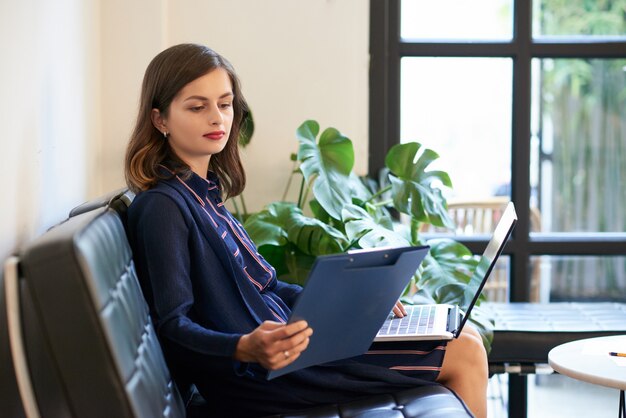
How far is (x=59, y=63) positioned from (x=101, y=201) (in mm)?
644

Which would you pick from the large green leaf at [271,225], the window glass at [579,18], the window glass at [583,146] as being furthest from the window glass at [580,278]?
the large green leaf at [271,225]

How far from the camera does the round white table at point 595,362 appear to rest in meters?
1.96

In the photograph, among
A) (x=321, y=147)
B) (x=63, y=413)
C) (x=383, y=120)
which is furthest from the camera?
(x=383, y=120)

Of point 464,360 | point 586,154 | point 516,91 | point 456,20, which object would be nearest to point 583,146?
point 586,154

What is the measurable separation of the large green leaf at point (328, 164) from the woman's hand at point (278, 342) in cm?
129

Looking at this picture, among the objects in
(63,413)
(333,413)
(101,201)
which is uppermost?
(101,201)

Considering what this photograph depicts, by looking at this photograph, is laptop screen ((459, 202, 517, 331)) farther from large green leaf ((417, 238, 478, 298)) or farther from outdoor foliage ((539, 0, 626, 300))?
outdoor foliage ((539, 0, 626, 300))

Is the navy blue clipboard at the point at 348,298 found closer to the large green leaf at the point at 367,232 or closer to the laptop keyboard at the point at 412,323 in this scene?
the laptop keyboard at the point at 412,323

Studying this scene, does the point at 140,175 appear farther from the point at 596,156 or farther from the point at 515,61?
the point at 596,156

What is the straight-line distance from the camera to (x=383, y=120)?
373cm

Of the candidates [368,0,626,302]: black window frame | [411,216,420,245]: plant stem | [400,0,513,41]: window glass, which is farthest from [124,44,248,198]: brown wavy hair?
[400,0,513,41]: window glass

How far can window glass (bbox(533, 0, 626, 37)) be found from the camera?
3910 mm

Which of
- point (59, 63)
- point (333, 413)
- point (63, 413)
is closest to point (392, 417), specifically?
point (333, 413)

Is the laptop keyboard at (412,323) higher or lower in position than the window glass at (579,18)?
lower
